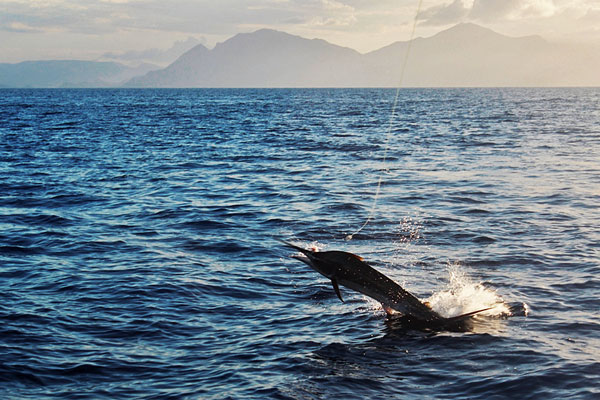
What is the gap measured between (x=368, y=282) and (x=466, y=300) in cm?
280

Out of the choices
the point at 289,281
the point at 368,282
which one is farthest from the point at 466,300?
the point at 289,281

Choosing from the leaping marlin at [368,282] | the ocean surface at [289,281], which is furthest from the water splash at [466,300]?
the leaping marlin at [368,282]

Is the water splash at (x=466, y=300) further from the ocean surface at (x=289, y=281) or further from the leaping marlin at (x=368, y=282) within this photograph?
the leaping marlin at (x=368, y=282)

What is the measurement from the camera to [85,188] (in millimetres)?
25547

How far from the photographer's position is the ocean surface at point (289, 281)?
29.2ft

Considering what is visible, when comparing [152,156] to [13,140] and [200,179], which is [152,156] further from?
[13,140]

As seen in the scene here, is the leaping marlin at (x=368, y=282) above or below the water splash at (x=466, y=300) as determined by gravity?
above

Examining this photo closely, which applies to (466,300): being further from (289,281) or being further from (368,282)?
(289,281)

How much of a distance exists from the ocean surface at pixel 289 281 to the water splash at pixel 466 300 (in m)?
0.05

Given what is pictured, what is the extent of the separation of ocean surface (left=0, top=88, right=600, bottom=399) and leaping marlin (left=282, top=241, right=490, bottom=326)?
0.37 metres

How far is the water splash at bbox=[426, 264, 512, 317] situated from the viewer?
37.9 feet

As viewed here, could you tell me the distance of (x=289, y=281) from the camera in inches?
543

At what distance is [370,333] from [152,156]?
29252mm

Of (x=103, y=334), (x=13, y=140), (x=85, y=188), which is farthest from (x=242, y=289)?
(x=13, y=140)
